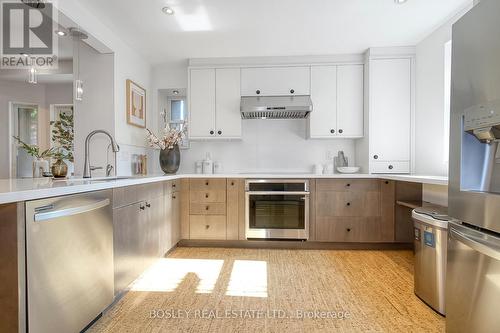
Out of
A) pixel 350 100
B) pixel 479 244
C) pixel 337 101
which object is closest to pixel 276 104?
pixel 337 101

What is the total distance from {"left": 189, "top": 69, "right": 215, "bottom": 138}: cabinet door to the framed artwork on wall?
60 centimetres

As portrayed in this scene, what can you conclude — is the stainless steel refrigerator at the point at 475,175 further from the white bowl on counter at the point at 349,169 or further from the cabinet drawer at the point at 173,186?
the cabinet drawer at the point at 173,186

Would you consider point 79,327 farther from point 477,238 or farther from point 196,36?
point 196,36

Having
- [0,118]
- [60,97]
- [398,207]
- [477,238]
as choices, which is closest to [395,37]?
[398,207]

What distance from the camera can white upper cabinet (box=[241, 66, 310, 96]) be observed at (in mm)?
3391

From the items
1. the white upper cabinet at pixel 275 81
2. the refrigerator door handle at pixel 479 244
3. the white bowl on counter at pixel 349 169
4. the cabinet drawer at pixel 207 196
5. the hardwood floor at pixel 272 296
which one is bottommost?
the hardwood floor at pixel 272 296

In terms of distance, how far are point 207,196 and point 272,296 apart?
1434 millimetres

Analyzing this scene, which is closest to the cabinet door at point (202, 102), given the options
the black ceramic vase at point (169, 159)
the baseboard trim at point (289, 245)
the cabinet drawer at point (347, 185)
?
the black ceramic vase at point (169, 159)

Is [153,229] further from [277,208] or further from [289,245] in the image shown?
[289,245]

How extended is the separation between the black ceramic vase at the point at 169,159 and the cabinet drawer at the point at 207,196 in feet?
1.41

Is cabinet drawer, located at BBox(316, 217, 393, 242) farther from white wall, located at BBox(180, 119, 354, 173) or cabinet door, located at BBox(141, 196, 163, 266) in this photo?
cabinet door, located at BBox(141, 196, 163, 266)

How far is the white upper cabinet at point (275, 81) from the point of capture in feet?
11.1

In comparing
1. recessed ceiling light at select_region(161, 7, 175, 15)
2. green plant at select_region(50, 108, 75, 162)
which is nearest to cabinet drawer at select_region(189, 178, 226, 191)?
recessed ceiling light at select_region(161, 7, 175, 15)

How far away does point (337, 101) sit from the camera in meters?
3.38
